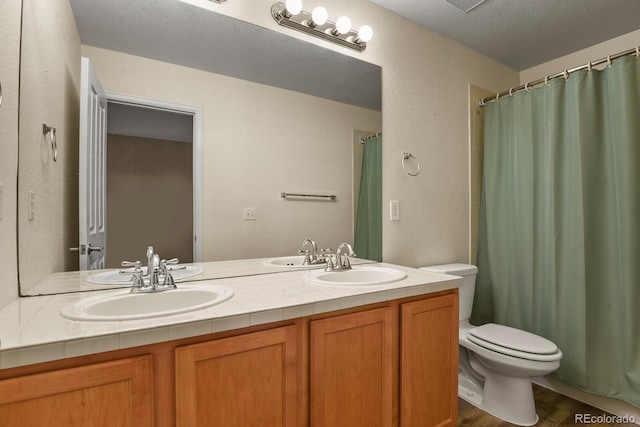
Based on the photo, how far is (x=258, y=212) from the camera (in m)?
1.58

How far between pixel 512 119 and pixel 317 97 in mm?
1488

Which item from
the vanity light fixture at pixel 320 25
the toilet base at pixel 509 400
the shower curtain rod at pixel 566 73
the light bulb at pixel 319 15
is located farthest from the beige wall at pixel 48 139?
the shower curtain rod at pixel 566 73

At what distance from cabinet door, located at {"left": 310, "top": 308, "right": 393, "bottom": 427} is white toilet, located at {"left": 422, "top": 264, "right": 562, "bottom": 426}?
81 cm

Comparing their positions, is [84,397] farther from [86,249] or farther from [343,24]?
[343,24]

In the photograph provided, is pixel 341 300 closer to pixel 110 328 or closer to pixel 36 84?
pixel 110 328

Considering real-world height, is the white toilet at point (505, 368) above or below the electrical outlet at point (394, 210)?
below

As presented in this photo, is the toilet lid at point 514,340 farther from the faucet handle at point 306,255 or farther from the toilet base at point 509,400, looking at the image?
the faucet handle at point 306,255

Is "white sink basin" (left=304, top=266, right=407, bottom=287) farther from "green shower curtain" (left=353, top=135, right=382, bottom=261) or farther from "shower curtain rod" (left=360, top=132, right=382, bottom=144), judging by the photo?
"shower curtain rod" (left=360, top=132, right=382, bottom=144)

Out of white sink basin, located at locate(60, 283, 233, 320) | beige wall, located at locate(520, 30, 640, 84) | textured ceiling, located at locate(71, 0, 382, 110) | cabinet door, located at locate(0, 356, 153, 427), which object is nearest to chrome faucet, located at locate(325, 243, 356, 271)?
white sink basin, located at locate(60, 283, 233, 320)

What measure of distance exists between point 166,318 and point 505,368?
1.72 meters

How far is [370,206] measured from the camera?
195 centimetres

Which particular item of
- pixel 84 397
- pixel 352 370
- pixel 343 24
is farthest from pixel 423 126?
pixel 84 397

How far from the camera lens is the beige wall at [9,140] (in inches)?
37.1

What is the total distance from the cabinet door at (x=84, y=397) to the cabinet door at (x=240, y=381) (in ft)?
0.30
